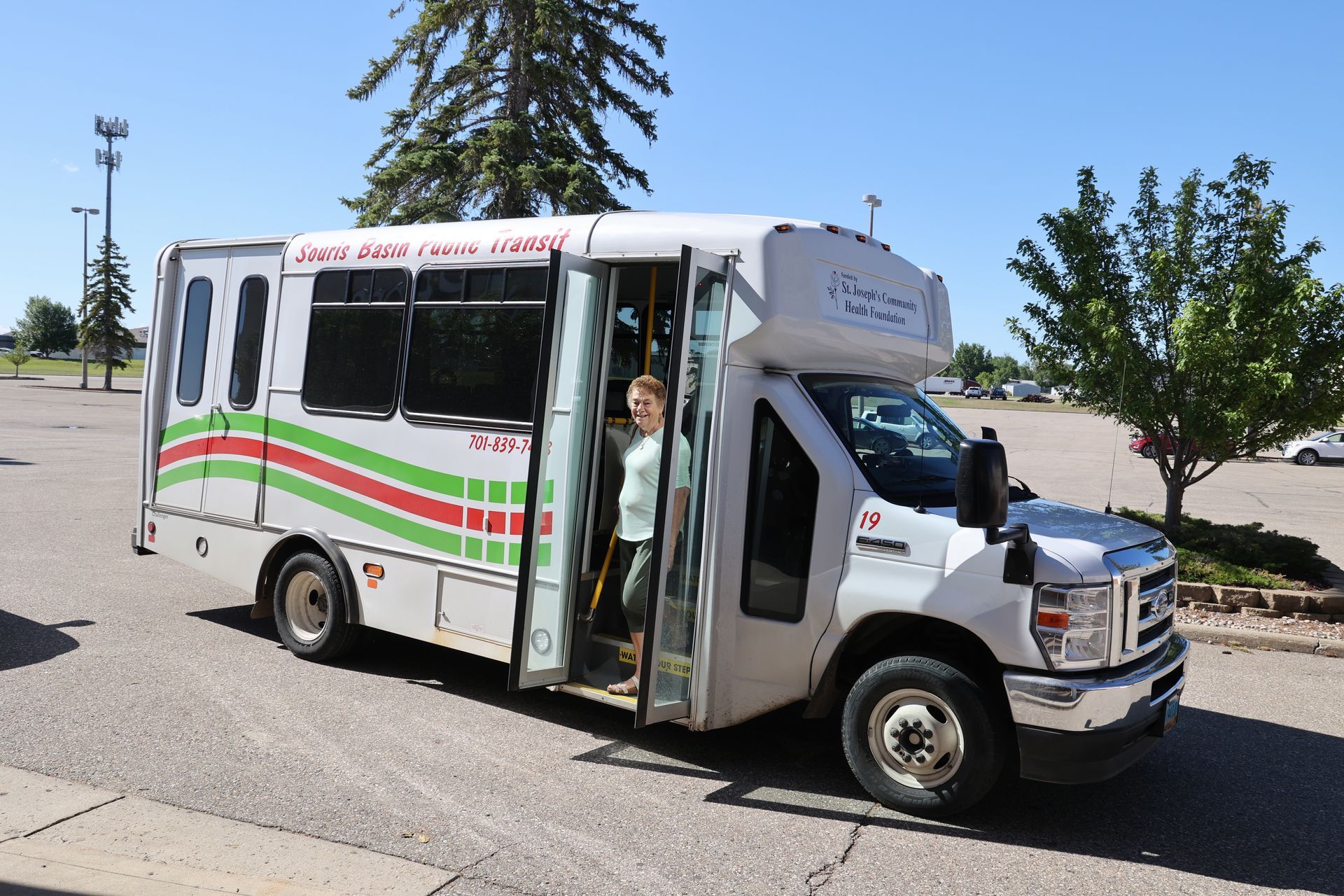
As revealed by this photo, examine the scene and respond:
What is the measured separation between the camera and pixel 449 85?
22562mm

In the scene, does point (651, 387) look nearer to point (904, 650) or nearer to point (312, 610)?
point (904, 650)

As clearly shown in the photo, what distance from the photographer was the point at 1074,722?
4.49m

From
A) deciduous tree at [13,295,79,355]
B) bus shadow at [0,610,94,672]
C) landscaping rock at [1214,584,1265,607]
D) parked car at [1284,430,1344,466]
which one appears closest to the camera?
bus shadow at [0,610,94,672]

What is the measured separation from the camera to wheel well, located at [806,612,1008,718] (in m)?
4.86

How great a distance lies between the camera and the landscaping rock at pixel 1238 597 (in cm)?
912

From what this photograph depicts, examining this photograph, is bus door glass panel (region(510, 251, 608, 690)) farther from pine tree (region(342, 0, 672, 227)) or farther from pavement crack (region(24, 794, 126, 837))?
pine tree (region(342, 0, 672, 227))

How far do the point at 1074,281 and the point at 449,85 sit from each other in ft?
51.3

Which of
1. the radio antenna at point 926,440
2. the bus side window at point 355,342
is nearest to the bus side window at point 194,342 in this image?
the bus side window at point 355,342

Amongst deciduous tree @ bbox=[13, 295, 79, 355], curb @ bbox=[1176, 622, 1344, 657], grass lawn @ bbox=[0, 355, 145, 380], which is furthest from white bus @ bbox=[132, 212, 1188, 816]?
deciduous tree @ bbox=[13, 295, 79, 355]

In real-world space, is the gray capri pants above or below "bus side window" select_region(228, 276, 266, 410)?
below

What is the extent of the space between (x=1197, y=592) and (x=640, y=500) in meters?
6.09

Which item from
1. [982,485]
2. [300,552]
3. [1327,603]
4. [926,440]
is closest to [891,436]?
[926,440]

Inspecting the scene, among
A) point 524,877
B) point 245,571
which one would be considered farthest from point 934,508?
point 245,571

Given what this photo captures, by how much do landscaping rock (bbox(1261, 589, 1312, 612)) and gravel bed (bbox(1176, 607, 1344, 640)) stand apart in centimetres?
10
